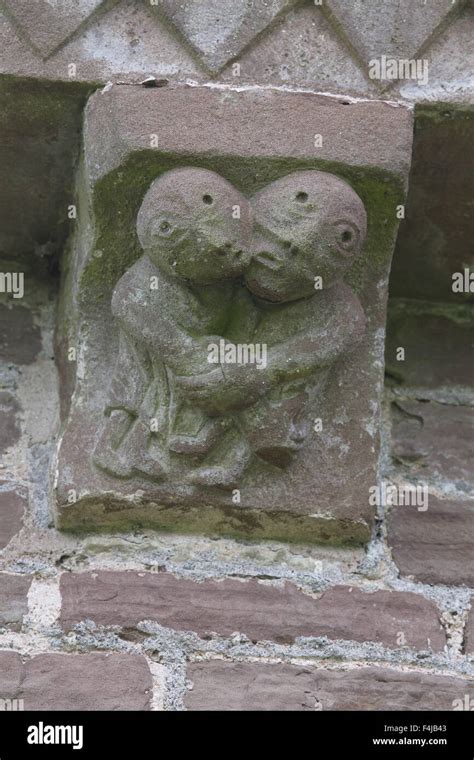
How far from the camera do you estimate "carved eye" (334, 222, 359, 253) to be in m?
2.25

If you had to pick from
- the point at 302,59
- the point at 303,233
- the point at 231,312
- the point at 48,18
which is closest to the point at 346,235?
the point at 303,233

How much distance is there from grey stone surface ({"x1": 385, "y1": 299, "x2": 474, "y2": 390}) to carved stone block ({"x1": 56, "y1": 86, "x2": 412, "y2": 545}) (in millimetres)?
308

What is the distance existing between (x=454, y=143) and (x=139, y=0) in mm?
621

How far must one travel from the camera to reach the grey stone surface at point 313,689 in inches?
87.5

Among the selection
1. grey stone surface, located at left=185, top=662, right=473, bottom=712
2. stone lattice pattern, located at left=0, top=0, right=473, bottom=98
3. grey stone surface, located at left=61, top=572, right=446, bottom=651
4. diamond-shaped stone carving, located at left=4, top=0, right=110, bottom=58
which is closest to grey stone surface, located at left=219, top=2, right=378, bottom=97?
stone lattice pattern, located at left=0, top=0, right=473, bottom=98

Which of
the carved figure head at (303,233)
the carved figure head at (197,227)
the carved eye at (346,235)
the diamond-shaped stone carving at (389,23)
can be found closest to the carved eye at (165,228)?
the carved figure head at (197,227)

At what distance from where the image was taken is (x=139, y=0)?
2426 mm

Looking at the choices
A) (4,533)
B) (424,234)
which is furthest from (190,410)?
(424,234)

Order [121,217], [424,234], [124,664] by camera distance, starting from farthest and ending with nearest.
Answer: [424,234], [121,217], [124,664]

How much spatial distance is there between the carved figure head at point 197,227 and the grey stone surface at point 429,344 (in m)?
0.65

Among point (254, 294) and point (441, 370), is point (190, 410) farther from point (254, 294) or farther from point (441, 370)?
point (441, 370)

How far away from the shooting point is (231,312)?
236 centimetres

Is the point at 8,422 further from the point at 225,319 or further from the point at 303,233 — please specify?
the point at 303,233

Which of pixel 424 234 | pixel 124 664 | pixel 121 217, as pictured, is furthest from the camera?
pixel 424 234
